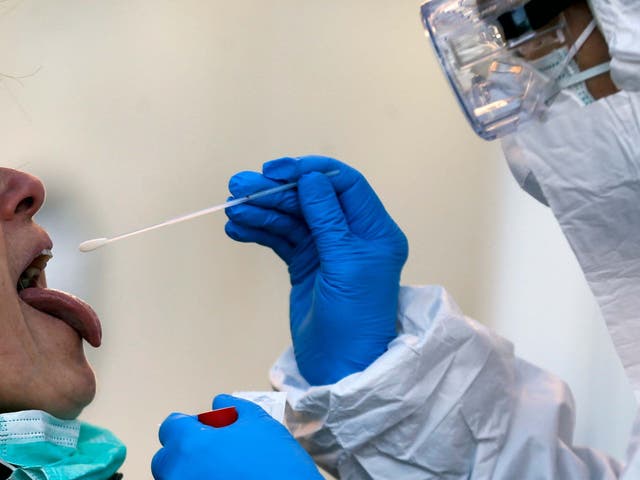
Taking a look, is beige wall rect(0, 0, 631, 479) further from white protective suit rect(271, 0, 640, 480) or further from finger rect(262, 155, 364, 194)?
finger rect(262, 155, 364, 194)

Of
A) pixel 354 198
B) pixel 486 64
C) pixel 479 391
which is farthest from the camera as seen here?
pixel 354 198

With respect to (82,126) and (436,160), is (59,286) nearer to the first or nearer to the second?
(82,126)

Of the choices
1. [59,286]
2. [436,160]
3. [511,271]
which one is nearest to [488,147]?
[436,160]

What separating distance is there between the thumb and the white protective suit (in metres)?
0.21

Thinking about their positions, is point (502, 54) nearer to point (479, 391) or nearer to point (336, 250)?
point (336, 250)

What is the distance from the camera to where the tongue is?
1172 mm

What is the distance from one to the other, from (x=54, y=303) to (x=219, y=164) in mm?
814


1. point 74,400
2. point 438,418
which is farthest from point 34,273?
point 438,418

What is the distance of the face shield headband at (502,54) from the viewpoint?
3.24 feet

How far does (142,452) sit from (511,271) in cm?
114

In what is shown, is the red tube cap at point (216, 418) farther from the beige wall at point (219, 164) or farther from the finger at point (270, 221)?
the beige wall at point (219, 164)

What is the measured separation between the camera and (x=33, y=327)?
1.13 metres

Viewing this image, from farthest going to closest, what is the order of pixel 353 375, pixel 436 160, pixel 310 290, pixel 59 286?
pixel 436 160, pixel 59 286, pixel 310 290, pixel 353 375

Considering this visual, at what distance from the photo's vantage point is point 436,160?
2051 millimetres
